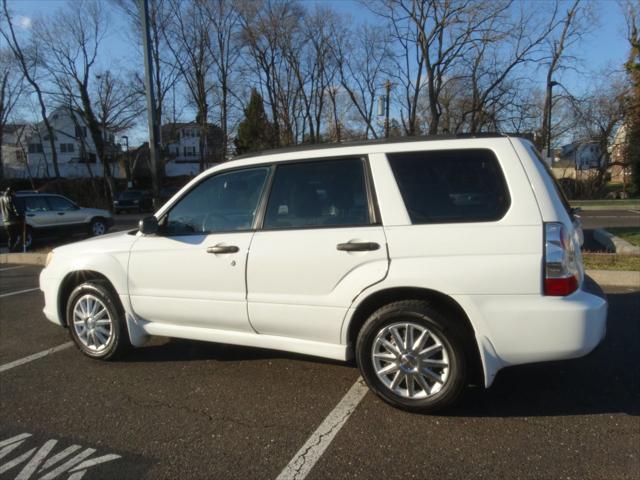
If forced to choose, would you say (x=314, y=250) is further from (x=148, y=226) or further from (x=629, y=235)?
(x=629, y=235)

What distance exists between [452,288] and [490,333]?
0.36m

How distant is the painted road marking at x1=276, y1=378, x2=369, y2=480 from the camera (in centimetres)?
271

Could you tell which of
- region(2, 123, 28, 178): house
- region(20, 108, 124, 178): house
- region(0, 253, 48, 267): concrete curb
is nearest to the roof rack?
region(0, 253, 48, 267): concrete curb

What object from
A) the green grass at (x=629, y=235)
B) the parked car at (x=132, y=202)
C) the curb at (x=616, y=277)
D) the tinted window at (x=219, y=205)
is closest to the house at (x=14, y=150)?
the parked car at (x=132, y=202)

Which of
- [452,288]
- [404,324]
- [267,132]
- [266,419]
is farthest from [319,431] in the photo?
[267,132]

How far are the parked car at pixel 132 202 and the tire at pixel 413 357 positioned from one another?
29.0 m

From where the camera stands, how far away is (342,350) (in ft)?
11.2

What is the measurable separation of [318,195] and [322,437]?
1685mm

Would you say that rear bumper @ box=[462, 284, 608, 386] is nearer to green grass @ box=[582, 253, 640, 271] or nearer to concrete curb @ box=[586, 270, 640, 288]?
concrete curb @ box=[586, 270, 640, 288]

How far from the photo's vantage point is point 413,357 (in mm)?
3213

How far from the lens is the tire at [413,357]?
10.2ft

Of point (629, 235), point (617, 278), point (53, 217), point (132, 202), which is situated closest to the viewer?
point (617, 278)

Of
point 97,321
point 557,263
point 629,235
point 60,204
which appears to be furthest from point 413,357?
point 60,204

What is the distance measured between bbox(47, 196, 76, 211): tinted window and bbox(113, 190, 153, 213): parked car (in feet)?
52.1
